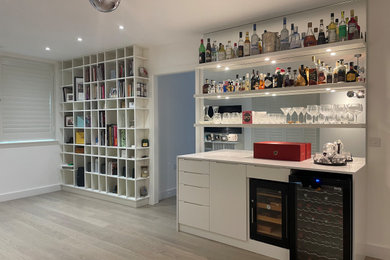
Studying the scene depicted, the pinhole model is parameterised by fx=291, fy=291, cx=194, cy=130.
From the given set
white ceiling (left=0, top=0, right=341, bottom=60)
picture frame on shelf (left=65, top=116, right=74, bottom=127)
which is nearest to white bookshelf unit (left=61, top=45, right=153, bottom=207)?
picture frame on shelf (left=65, top=116, right=74, bottom=127)

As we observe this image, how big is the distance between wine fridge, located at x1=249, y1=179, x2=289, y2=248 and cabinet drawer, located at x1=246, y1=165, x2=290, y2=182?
0.04 metres

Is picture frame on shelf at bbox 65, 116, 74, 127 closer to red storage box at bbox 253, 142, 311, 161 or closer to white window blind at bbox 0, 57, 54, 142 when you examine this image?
white window blind at bbox 0, 57, 54, 142

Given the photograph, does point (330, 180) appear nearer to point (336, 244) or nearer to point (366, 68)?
point (336, 244)

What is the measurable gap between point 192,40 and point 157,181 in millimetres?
2292

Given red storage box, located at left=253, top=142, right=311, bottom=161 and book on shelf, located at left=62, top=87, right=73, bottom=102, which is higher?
book on shelf, located at left=62, top=87, right=73, bottom=102

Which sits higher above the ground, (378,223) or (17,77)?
(17,77)

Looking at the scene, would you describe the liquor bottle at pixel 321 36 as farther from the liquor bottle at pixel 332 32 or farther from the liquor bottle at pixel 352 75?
the liquor bottle at pixel 352 75

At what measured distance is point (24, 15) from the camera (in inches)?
128

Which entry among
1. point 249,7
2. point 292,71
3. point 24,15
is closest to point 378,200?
point 292,71

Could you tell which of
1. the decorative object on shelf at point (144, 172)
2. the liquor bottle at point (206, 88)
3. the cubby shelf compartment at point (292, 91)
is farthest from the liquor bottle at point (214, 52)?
the decorative object on shelf at point (144, 172)

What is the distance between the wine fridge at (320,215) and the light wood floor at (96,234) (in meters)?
0.47

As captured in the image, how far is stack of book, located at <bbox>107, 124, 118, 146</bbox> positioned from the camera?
16.0ft

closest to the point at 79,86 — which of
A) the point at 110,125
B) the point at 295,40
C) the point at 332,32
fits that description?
the point at 110,125

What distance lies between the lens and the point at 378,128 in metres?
2.80
